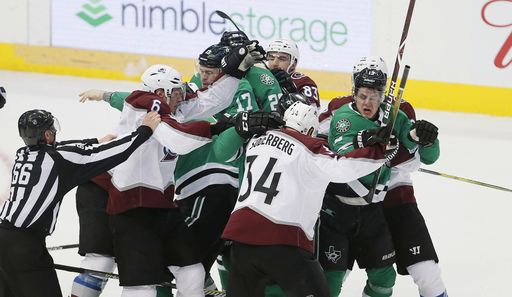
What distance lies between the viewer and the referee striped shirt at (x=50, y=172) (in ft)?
12.8

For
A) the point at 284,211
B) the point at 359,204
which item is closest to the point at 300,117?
the point at 284,211

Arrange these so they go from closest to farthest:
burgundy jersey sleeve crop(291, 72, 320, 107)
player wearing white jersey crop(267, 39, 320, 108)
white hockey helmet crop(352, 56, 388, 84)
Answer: white hockey helmet crop(352, 56, 388, 84) → burgundy jersey sleeve crop(291, 72, 320, 107) → player wearing white jersey crop(267, 39, 320, 108)

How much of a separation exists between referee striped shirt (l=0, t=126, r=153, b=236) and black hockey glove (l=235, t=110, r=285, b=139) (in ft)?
1.65

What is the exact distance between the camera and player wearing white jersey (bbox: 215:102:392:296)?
3.60 metres

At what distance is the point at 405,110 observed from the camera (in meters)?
4.68

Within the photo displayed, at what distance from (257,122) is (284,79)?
5.05ft

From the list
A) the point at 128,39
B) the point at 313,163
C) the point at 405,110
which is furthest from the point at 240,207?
the point at 128,39

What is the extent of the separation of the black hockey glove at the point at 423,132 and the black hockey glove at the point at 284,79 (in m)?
1.36

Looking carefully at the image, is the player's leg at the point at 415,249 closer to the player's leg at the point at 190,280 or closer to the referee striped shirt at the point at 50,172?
the player's leg at the point at 190,280

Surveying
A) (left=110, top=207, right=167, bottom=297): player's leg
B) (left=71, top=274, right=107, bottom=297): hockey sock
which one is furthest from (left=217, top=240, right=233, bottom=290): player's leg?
(left=71, top=274, right=107, bottom=297): hockey sock

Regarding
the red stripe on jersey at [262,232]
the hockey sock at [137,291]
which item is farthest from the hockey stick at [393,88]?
the hockey sock at [137,291]

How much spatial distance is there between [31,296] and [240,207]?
106cm

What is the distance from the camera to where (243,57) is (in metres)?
4.57

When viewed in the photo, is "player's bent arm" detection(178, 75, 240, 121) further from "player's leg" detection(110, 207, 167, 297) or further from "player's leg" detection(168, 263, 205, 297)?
"player's leg" detection(168, 263, 205, 297)
